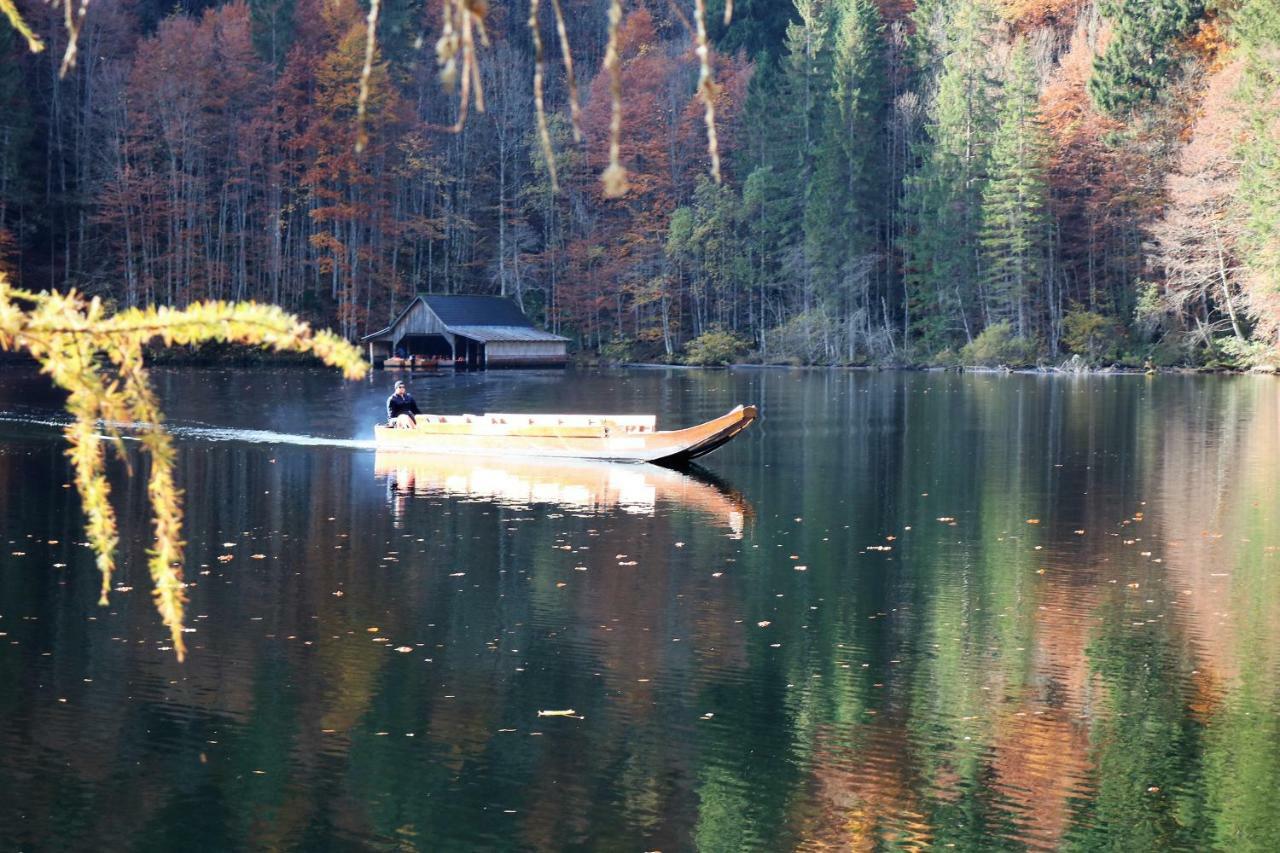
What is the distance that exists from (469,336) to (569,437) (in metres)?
40.6

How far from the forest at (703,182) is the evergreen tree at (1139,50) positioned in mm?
132

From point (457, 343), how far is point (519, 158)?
45.4 ft

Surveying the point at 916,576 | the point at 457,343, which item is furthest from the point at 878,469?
the point at 457,343

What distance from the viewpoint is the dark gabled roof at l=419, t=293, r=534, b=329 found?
71.1 m

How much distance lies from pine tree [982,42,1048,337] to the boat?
126 ft

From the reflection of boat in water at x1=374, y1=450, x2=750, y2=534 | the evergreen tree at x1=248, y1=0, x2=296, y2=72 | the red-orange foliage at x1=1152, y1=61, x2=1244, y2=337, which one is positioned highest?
the evergreen tree at x1=248, y1=0, x2=296, y2=72

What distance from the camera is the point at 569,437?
29.9m

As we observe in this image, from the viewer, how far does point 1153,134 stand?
2510 inches

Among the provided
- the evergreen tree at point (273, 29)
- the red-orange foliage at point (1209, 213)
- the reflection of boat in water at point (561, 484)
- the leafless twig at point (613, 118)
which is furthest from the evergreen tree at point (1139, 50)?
the leafless twig at point (613, 118)

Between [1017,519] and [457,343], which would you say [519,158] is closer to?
[457,343]

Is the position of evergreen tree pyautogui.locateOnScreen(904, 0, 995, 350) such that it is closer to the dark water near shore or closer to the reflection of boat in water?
the reflection of boat in water

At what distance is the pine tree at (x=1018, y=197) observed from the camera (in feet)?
213

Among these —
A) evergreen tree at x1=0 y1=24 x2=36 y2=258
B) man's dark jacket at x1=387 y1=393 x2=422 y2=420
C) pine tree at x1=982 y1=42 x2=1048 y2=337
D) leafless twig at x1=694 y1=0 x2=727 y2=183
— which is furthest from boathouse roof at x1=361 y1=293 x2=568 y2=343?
leafless twig at x1=694 y1=0 x2=727 y2=183

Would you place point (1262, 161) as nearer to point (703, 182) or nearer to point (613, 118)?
point (703, 182)
